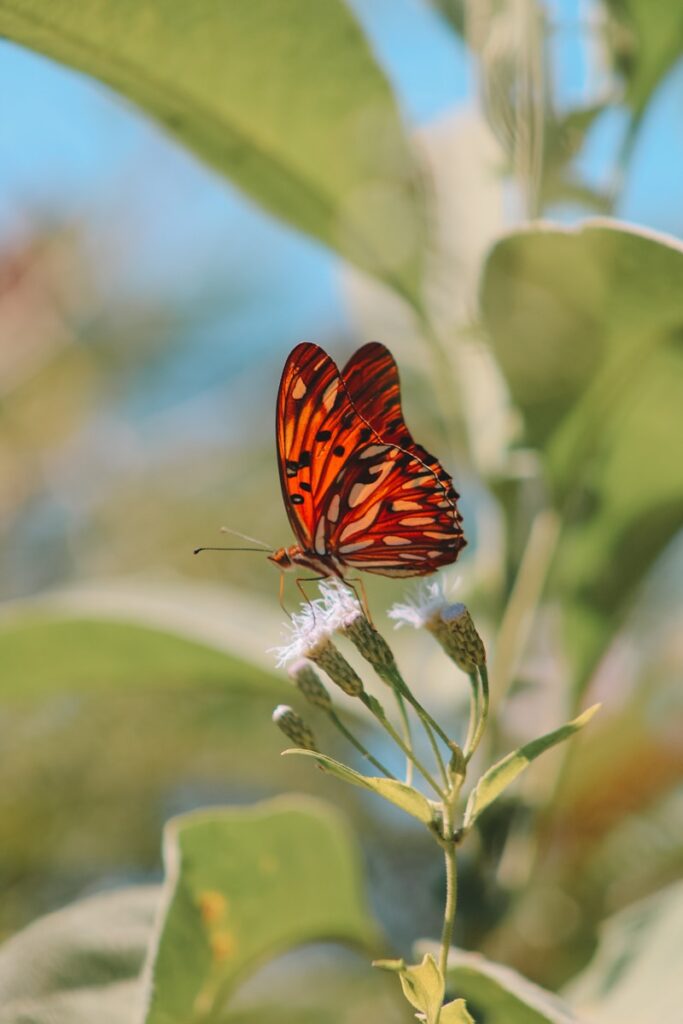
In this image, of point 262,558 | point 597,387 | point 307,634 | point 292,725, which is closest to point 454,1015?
point 292,725

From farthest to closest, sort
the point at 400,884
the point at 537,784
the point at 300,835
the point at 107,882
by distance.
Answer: the point at 107,882
the point at 400,884
the point at 537,784
the point at 300,835

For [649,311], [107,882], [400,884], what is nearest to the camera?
[649,311]

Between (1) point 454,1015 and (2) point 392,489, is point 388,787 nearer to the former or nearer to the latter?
(1) point 454,1015

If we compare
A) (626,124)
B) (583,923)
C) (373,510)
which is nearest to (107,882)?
(583,923)

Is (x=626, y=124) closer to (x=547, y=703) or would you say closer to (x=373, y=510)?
(x=373, y=510)

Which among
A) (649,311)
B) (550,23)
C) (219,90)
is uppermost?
(550,23)

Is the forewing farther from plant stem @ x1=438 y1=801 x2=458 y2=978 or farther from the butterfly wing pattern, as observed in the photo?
plant stem @ x1=438 y1=801 x2=458 y2=978

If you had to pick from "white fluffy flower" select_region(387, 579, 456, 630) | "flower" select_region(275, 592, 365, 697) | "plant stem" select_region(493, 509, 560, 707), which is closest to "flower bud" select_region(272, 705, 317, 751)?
"flower" select_region(275, 592, 365, 697)
